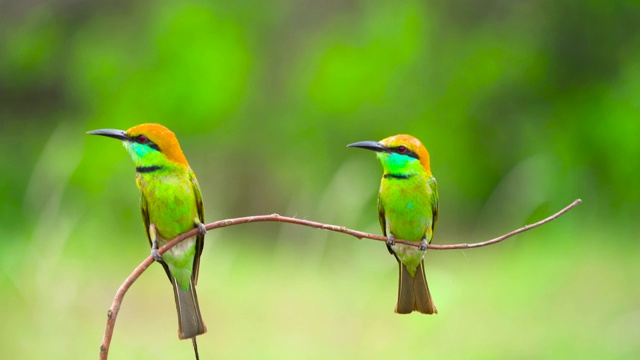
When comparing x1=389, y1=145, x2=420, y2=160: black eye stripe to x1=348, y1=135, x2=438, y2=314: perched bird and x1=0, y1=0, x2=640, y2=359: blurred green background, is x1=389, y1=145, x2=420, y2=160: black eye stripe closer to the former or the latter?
x1=348, y1=135, x2=438, y2=314: perched bird

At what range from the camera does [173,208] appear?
3.05 feet

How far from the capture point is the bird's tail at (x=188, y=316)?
74cm

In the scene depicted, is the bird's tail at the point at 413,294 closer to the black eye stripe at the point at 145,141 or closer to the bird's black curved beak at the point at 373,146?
the bird's black curved beak at the point at 373,146

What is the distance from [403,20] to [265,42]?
812mm

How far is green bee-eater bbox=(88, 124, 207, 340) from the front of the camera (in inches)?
30.3

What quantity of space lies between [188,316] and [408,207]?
259mm

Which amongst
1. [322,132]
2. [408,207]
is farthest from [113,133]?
[322,132]

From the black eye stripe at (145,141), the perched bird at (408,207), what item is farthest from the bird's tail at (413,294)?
the black eye stripe at (145,141)

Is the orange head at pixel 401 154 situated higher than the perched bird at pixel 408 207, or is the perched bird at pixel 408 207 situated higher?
the orange head at pixel 401 154

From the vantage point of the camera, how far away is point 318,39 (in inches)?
193

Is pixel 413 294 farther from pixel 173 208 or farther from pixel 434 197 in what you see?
pixel 173 208

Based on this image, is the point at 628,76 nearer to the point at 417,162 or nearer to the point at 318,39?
the point at 318,39

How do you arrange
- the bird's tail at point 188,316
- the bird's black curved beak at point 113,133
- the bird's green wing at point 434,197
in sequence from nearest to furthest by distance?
the bird's black curved beak at point 113,133, the bird's tail at point 188,316, the bird's green wing at point 434,197

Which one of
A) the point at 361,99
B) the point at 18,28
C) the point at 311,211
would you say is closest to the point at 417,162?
the point at 311,211
